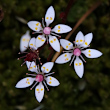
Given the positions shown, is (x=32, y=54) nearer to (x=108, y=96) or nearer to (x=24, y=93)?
(x=24, y=93)

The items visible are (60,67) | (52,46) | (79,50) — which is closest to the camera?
(52,46)

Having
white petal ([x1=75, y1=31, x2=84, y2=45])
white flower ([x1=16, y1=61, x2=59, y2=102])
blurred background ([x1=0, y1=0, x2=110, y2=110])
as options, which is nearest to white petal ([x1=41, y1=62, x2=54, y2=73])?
white flower ([x1=16, y1=61, x2=59, y2=102])

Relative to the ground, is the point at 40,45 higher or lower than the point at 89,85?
higher

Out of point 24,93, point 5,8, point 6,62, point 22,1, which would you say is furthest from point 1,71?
point 22,1

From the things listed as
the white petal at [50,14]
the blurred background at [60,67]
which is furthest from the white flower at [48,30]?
the blurred background at [60,67]

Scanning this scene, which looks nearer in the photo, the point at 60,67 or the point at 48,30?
the point at 48,30

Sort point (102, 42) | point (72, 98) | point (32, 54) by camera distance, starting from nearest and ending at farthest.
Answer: point (32, 54), point (72, 98), point (102, 42)

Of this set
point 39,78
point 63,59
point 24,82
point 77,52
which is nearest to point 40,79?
point 39,78

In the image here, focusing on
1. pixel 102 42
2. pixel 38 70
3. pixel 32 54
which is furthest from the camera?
pixel 102 42

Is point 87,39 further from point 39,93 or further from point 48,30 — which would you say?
point 39,93

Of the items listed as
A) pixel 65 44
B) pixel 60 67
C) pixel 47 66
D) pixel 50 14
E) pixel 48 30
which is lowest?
pixel 60 67
